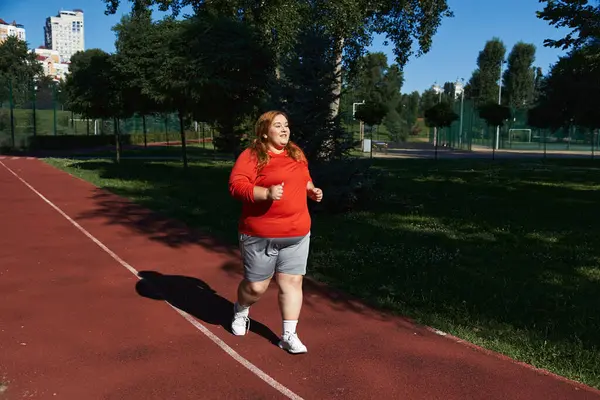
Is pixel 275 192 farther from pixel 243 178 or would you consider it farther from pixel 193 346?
pixel 193 346

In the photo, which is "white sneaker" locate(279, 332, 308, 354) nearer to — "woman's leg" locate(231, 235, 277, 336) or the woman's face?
"woman's leg" locate(231, 235, 277, 336)

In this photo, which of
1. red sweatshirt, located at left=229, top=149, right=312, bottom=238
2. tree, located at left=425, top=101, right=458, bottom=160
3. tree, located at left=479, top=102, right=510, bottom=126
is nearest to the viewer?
red sweatshirt, located at left=229, top=149, right=312, bottom=238

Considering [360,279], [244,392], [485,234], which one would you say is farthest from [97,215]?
[244,392]

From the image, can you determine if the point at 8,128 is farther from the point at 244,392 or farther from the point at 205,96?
the point at 244,392

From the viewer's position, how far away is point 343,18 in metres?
21.8

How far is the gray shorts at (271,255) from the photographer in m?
4.11

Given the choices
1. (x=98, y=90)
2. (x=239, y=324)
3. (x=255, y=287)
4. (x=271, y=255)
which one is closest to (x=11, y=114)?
(x=98, y=90)

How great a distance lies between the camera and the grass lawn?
Answer: 500 centimetres

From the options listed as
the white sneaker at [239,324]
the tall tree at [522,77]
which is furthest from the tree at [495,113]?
the tall tree at [522,77]

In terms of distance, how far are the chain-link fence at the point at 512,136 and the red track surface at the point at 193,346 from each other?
44.9m

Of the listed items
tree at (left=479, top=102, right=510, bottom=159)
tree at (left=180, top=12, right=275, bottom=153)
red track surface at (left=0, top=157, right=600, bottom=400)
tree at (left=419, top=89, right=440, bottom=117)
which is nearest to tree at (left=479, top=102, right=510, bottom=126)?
tree at (left=479, top=102, right=510, bottom=159)

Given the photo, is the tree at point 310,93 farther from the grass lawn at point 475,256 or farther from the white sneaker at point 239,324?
the white sneaker at point 239,324

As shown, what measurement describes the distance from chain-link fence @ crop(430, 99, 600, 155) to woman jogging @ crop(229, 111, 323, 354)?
46275mm

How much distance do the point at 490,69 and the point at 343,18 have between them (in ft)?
211
